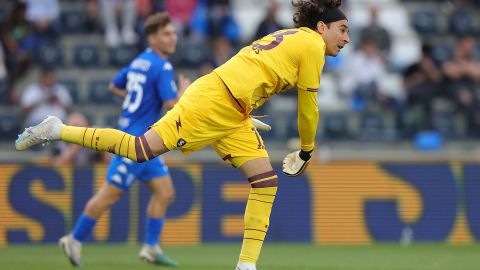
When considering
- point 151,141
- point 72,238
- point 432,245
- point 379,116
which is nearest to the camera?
point 151,141

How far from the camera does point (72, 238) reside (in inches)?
432

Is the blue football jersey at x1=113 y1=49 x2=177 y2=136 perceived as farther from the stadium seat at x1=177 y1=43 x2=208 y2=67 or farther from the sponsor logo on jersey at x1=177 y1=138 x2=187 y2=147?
the stadium seat at x1=177 y1=43 x2=208 y2=67

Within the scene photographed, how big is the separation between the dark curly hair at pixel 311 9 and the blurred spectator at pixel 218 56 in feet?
28.9

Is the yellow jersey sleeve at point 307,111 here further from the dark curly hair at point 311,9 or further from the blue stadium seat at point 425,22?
the blue stadium seat at point 425,22

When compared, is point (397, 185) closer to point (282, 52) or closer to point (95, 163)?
point (95, 163)

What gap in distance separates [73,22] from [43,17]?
71cm

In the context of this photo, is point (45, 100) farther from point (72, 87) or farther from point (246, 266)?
point (246, 266)

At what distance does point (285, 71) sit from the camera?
28.1 feet

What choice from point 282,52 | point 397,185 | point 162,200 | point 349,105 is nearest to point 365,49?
point 349,105

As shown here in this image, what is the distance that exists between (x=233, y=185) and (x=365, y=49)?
4.65 metres

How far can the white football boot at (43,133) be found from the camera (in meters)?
8.65

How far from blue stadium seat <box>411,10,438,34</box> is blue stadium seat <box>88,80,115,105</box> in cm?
608

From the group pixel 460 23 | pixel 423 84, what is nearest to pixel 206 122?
pixel 423 84

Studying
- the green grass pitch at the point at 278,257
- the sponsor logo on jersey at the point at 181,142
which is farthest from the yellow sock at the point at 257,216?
the green grass pitch at the point at 278,257
